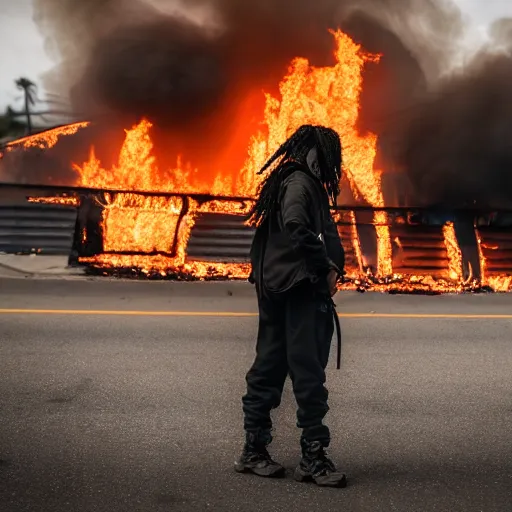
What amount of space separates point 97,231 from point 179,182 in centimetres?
311

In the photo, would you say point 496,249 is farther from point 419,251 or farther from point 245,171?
point 245,171

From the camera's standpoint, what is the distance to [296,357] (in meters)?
3.51

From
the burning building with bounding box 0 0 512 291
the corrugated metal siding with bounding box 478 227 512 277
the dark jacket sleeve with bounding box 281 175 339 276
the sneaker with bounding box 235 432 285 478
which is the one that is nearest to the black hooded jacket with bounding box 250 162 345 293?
the dark jacket sleeve with bounding box 281 175 339 276

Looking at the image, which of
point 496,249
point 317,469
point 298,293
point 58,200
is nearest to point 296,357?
point 298,293

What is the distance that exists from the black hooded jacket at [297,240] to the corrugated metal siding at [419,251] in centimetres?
804

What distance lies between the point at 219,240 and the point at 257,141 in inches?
153

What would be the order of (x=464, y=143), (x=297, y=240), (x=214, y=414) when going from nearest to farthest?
(x=297, y=240)
(x=214, y=414)
(x=464, y=143)

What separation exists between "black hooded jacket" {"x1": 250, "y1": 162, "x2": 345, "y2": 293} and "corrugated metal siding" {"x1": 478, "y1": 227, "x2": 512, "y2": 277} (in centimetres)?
848

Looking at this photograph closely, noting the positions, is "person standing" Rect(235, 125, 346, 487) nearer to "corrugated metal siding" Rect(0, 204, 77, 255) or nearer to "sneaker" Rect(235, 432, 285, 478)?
"sneaker" Rect(235, 432, 285, 478)

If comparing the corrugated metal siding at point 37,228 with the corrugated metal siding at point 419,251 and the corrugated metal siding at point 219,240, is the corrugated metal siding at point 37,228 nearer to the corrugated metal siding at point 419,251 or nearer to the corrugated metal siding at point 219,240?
the corrugated metal siding at point 219,240

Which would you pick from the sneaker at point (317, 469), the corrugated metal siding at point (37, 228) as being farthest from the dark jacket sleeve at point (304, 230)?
the corrugated metal siding at point (37, 228)

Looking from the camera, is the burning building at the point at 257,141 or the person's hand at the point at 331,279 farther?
the burning building at the point at 257,141

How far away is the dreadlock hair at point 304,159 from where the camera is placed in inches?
142

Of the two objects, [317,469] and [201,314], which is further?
[201,314]
